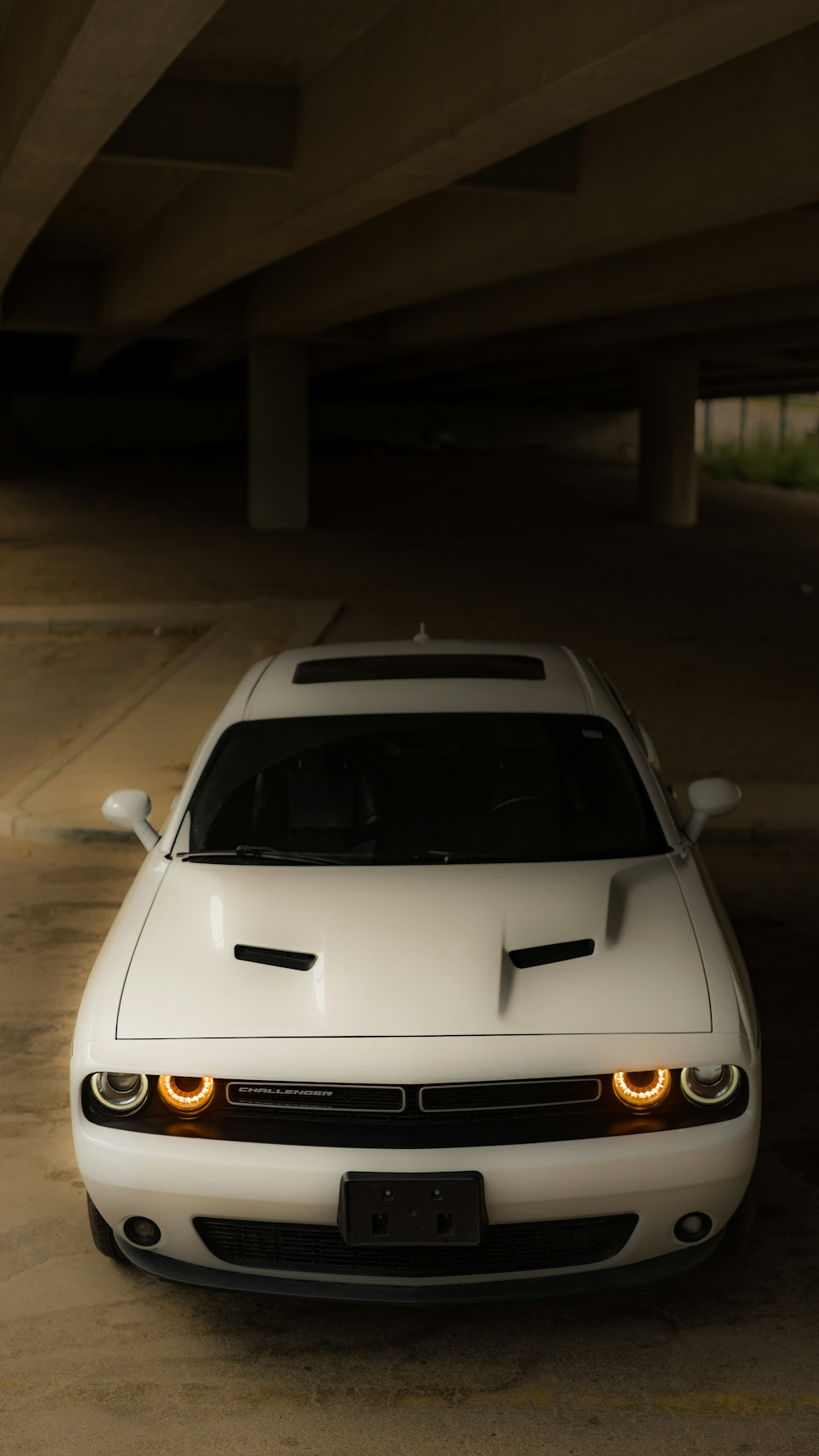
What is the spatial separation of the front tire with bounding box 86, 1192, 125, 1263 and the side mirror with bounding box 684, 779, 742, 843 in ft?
7.12

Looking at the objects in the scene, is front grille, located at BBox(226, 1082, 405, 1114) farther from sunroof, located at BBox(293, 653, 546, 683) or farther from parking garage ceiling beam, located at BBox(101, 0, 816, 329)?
parking garage ceiling beam, located at BBox(101, 0, 816, 329)

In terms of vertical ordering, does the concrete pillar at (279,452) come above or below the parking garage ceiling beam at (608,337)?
below

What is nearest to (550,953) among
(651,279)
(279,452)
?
(651,279)

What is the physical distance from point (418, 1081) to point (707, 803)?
181 cm

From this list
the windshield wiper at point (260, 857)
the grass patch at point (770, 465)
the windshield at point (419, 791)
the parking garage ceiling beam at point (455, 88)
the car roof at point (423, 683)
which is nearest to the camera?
the windshield wiper at point (260, 857)

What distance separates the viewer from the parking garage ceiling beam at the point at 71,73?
666cm

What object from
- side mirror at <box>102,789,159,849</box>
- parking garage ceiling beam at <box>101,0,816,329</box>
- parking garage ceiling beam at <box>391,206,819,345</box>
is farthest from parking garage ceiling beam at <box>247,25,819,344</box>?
side mirror at <box>102,789,159,849</box>

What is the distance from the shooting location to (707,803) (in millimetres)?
4598

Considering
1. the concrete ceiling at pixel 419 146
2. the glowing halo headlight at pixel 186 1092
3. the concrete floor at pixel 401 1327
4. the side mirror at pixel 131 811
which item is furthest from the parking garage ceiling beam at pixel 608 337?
the glowing halo headlight at pixel 186 1092

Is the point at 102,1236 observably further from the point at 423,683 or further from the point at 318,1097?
the point at 423,683

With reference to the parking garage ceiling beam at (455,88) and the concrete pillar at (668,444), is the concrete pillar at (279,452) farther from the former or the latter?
the parking garage ceiling beam at (455,88)

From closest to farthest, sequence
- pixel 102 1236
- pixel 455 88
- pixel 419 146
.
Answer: pixel 102 1236
pixel 455 88
pixel 419 146

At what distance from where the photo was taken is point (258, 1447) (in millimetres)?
3004

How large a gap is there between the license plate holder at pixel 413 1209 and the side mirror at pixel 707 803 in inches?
71.3
